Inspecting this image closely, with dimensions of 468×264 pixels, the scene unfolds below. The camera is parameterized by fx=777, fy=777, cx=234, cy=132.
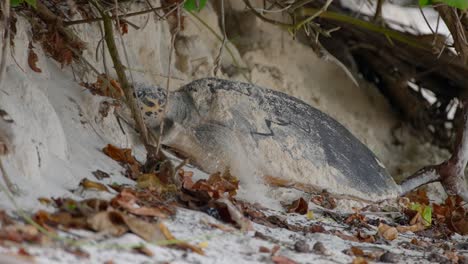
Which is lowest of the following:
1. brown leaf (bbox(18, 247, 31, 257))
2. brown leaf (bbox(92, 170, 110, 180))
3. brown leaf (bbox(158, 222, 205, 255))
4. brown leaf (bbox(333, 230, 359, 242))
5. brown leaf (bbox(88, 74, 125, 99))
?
brown leaf (bbox(18, 247, 31, 257))

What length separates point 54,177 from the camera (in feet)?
6.55

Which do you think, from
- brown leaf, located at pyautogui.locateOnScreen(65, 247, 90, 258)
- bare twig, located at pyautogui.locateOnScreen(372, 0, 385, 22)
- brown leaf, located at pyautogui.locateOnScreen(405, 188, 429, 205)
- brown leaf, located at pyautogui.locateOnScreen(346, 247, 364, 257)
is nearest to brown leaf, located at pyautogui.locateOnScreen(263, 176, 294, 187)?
brown leaf, located at pyautogui.locateOnScreen(346, 247, 364, 257)

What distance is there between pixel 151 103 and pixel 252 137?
1.27 ft

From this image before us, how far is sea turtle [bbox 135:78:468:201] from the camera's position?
277 cm

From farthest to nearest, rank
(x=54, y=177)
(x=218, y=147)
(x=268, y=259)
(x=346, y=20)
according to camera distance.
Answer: (x=346, y=20) < (x=218, y=147) < (x=54, y=177) < (x=268, y=259)

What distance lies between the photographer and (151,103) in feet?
9.28

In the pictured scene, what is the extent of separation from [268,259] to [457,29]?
1.52 metres

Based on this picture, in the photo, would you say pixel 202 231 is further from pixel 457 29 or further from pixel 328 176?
pixel 457 29

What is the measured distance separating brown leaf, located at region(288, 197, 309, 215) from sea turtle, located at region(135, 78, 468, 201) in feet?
0.60

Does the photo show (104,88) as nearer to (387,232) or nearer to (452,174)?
(387,232)

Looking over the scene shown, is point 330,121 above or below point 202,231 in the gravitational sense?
above

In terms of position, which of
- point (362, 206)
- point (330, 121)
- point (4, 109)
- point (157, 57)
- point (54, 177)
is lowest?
point (54, 177)

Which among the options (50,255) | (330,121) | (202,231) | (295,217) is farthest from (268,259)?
(330,121)

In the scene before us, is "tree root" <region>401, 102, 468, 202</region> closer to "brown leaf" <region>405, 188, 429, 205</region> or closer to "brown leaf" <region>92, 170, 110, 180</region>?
"brown leaf" <region>405, 188, 429, 205</region>
